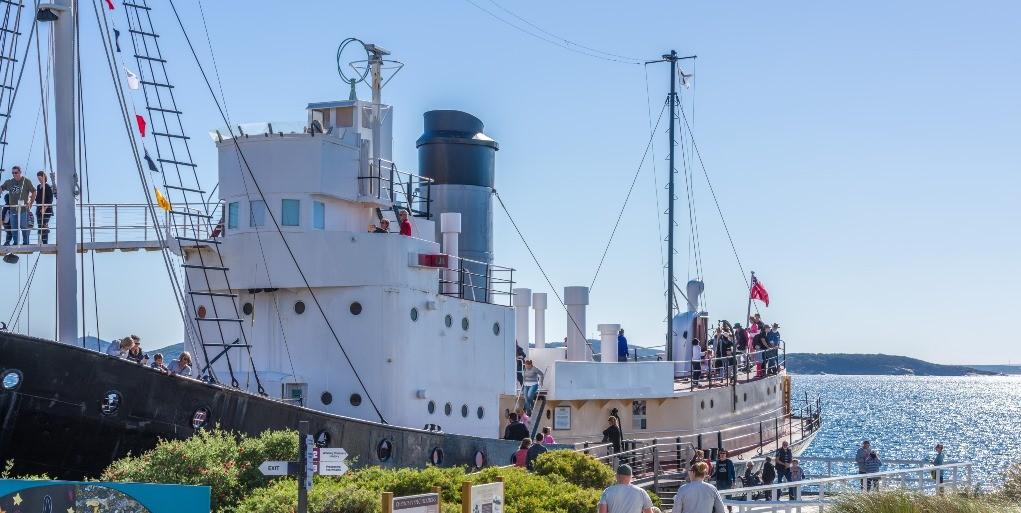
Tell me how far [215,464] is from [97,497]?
4.23 m

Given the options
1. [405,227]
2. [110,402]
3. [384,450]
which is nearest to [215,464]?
[110,402]

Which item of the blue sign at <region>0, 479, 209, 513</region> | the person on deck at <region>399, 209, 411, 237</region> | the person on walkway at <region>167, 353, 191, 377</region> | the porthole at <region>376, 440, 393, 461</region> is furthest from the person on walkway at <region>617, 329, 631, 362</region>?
the blue sign at <region>0, 479, 209, 513</region>

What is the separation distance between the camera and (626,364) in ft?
90.4

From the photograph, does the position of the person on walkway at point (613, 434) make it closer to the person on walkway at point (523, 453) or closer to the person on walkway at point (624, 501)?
the person on walkway at point (523, 453)

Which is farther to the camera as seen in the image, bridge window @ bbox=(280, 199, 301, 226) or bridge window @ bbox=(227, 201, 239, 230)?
bridge window @ bbox=(227, 201, 239, 230)

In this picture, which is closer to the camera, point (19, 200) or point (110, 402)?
point (110, 402)

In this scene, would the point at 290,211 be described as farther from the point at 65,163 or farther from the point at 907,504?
the point at 907,504

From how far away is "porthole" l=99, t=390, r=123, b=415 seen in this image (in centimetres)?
1611

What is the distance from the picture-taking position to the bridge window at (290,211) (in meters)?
21.4

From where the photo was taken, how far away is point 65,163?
1716 centimetres

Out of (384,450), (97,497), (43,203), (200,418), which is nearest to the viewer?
(97,497)

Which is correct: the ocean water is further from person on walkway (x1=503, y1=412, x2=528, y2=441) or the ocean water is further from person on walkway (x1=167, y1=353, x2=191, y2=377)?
person on walkway (x1=167, y1=353, x2=191, y2=377)

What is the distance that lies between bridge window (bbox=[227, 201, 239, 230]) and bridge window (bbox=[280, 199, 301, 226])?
881 millimetres

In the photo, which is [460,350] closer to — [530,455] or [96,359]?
[530,455]
